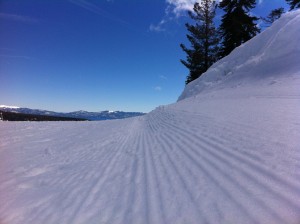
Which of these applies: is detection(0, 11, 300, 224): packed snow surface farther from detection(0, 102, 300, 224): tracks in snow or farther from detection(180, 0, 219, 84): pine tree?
detection(180, 0, 219, 84): pine tree

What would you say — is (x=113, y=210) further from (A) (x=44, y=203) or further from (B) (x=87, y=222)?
(A) (x=44, y=203)

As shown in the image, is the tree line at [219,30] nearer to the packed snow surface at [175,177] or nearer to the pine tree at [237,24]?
the pine tree at [237,24]

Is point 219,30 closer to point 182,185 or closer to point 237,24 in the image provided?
point 237,24

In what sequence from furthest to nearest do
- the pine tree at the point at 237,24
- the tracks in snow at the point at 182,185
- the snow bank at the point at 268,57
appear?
the pine tree at the point at 237,24 → the snow bank at the point at 268,57 → the tracks in snow at the point at 182,185

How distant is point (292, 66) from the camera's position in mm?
10805

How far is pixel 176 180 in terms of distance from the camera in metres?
3.56

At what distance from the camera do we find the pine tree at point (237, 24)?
28.0 metres

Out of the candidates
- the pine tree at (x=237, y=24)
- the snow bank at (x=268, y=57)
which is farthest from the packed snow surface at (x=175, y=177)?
the pine tree at (x=237, y=24)

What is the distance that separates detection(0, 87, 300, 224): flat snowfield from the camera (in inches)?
101

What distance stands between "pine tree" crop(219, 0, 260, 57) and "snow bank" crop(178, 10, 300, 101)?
9.51 m

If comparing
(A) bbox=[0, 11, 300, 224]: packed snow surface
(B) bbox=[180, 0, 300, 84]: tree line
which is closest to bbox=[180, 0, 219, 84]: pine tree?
(B) bbox=[180, 0, 300, 84]: tree line

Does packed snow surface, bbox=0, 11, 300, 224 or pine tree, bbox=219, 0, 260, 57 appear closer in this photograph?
packed snow surface, bbox=0, 11, 300, 224

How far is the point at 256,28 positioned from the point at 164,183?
29940 mm

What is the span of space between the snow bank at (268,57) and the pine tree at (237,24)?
31.2 feet
